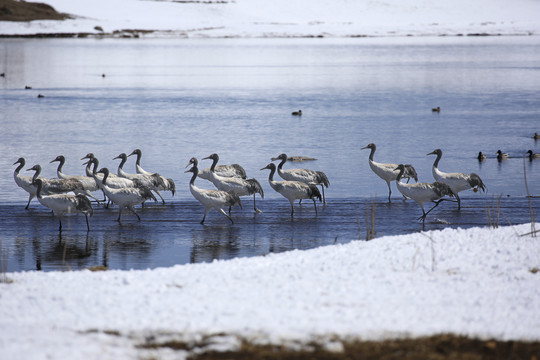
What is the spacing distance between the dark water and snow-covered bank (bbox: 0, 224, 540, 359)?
7.75 ft

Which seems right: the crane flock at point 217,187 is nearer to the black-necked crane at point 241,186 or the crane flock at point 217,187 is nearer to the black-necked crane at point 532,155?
the black-necked crane at point 241,186

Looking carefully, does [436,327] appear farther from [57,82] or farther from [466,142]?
[57,82]

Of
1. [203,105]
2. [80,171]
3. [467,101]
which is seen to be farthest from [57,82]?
[80,171]

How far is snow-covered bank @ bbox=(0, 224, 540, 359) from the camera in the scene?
23.2 feet

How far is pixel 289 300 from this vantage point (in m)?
8.06

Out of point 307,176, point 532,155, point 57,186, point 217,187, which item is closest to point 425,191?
point 307,176

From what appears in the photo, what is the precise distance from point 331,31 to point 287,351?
14342 cm

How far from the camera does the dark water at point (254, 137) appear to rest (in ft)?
45.7

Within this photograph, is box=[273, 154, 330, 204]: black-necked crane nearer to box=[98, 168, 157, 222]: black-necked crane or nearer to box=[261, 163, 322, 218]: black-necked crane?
box=[261, 163, 322, 218]: black-necked crane

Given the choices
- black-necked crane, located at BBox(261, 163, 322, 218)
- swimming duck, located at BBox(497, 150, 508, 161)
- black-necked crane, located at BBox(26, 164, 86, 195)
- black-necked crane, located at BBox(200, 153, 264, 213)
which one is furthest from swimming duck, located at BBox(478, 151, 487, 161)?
black-necked crane, located at BBox(26, 164, 86, 195)

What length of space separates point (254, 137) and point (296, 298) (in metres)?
19.7

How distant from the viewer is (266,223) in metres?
15.3

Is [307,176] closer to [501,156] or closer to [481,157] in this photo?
[481,157]

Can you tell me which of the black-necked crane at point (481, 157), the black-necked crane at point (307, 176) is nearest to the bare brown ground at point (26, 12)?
the black-necked crane at point (481, 157)
